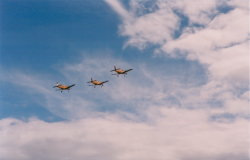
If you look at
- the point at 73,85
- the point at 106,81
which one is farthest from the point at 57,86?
the point at 106,81

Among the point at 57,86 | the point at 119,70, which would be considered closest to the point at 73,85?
the point at 57,86

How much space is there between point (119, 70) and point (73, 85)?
2236cm

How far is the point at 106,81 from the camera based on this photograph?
162 m

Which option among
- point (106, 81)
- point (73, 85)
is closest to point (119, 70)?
point (106, 81)

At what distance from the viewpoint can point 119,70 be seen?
159750mm

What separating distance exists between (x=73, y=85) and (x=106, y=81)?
1545cm

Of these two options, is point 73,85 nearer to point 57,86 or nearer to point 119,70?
point 57,86

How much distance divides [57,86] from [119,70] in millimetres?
30686

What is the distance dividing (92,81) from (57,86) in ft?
55.2

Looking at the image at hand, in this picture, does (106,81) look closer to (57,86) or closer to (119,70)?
(119,70)

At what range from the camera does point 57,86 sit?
6619 inches

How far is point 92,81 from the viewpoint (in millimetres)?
165000

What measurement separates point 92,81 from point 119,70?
46.6 feet
